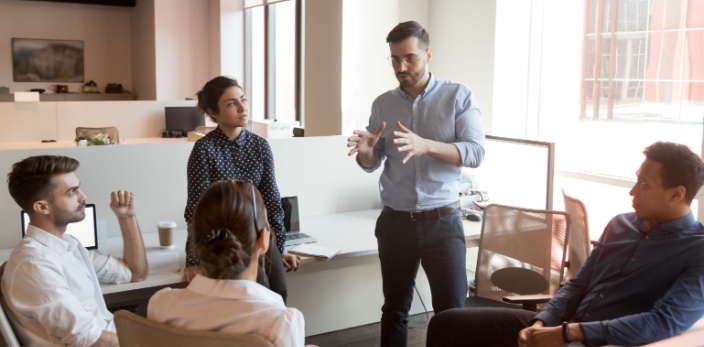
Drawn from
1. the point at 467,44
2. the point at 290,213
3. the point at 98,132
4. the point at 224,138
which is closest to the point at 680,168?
the point at 224,138

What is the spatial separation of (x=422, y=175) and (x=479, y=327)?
646mm

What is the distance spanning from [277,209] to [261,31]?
23.1 ft

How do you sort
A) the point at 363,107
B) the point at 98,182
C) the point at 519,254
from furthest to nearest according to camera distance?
the point at 363,107
the point at 98,182
the point at 519,254

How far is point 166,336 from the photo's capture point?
1517 millimetres

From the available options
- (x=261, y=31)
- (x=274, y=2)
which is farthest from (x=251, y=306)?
(x=261, y=31)

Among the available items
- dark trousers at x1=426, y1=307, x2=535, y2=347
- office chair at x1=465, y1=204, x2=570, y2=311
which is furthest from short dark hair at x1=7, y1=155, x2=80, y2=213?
office chair at x1=465, y1=204, x2=570, y2=311

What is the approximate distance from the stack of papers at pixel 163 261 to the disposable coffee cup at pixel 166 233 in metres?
0.09

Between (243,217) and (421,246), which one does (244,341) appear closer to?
(243,217)

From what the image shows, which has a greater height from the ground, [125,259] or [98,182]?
[98,182]

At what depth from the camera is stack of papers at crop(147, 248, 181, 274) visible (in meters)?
2.86

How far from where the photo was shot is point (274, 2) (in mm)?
8805

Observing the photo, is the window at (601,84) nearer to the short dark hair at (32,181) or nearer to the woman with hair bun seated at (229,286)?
the woman with hair bun seated at (229,286)

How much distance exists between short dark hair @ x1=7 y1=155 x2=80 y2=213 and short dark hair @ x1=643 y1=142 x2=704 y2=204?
1.90m

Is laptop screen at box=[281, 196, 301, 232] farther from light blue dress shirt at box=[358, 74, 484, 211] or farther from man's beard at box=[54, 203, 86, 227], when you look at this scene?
man's beard at box=[54, 203, 86, 227]
